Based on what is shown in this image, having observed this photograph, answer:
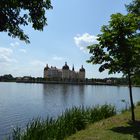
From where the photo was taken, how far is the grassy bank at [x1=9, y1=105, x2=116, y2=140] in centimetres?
1364

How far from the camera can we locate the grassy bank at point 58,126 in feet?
44.8

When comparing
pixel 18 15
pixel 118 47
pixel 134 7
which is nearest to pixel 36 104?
pixel 134 7

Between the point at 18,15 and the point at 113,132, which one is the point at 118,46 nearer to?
the point at 113,132

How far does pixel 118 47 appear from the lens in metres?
17.3

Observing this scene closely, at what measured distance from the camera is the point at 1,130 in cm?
2280

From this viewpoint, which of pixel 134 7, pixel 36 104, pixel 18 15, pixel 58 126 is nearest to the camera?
pixel 18 15

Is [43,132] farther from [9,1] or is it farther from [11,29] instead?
[9,1]

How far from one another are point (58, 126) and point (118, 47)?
18.1ft

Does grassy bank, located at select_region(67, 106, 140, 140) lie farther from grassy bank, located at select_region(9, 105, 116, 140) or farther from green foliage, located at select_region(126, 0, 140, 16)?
green foliage, located at select_region(126, 0, 140, 16)

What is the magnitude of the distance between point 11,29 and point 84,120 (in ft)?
36.0

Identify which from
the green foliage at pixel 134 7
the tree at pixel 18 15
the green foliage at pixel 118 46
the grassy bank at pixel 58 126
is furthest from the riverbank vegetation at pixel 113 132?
the green foliage at pixel 134 7

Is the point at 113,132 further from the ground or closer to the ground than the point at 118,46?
closer to the ground

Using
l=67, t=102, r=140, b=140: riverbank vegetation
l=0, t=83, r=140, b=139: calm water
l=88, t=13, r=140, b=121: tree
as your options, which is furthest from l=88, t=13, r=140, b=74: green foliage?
l=0, t=83, r=140, b=139: calm water

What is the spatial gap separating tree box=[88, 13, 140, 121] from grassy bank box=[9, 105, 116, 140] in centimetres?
310
